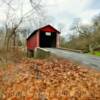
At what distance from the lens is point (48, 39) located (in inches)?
1093

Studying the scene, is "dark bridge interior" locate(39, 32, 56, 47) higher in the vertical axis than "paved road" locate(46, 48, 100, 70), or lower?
higher

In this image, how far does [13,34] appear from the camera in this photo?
19.4m

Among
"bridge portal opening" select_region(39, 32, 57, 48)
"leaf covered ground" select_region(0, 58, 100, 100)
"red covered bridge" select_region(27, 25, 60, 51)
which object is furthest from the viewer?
"bridge portal opening" select_region(39, 32, 57, 48)

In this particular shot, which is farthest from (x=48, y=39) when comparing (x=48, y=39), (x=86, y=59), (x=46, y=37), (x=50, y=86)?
(x=50, y=86)

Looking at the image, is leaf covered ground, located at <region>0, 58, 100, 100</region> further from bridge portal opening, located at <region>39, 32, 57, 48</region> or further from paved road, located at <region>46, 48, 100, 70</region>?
bridge portal opening, located at <region>39, 32, 57, 48</region>

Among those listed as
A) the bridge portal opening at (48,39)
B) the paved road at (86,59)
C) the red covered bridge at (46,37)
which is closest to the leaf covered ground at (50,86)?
the paved road at (86,59)

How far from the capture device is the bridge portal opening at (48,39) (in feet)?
88.0

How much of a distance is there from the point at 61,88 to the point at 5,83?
6.35ft

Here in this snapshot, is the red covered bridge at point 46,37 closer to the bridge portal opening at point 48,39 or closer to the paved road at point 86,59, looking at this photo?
the bridge portal opening at point 48,39

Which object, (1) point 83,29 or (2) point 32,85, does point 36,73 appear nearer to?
(2) point 32,85

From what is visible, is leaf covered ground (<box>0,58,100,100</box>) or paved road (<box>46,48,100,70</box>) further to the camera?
paved road (<box>46,48,100,70</box>)

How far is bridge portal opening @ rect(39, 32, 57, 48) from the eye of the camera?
26.8 meters

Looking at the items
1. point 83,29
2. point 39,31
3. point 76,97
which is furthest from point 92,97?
point 83,29

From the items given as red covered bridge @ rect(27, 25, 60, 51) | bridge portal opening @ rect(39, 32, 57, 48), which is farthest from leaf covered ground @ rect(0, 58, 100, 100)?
bridge portal opening @ rect(39, 32, 57, 48)
